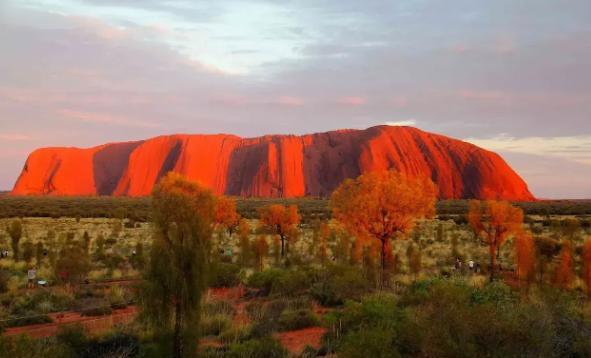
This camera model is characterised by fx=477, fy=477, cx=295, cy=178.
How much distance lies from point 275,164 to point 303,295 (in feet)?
368

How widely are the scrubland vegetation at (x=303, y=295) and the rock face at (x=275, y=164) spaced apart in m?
94.2

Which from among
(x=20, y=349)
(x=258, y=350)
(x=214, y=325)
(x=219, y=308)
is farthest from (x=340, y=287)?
(x=20, y=349)

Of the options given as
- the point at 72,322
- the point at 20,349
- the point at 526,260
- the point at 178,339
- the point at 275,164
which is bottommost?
the point at 72,322

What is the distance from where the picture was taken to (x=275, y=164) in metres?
128

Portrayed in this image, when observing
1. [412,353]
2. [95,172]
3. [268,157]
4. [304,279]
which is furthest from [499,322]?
[95,172]

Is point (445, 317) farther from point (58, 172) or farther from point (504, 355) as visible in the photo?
A: point (58, 172)

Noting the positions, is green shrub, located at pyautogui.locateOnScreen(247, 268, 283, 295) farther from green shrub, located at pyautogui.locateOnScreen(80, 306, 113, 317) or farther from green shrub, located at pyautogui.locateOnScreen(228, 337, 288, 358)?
green shrub, located at pyautogui.locateOnScreen(228, 337, 288, 358)

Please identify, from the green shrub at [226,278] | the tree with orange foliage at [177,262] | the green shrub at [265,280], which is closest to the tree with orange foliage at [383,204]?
the green shrub at [265,280]

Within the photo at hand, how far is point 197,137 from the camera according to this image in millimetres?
142750

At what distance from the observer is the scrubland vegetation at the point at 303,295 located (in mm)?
7738

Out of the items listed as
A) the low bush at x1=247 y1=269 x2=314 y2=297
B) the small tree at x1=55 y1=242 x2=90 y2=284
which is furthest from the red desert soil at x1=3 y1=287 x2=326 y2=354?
the small tree at x1=55 y1=242 x2=90 y2=284

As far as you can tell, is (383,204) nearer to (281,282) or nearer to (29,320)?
(281,282)

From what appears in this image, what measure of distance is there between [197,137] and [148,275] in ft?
454

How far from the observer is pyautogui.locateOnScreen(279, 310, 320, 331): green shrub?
12.0 m
